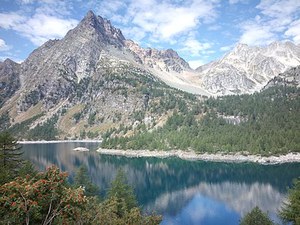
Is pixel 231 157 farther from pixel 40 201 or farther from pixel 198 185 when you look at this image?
pixel 40 201

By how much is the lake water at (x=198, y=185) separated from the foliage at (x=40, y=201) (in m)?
59.3

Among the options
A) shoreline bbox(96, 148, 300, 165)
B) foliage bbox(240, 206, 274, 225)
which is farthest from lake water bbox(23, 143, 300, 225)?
foliage bbox(240, 206, 274, 225)

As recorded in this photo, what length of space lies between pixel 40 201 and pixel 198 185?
351 feet

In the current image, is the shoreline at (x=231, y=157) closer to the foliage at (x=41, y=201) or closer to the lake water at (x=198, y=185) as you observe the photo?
the lake water at (x=198, y=185)

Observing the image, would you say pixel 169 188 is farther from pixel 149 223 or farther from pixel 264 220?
pixel 149 223

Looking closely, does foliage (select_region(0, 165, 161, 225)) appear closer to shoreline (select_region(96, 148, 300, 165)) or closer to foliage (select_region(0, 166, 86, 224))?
foliage (select_region(0, 166, 86, 224))

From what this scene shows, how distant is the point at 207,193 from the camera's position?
358 ft

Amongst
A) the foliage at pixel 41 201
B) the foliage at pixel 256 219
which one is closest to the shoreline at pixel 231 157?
the foliage at pixel 256 219

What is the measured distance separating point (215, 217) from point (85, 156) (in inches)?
5123

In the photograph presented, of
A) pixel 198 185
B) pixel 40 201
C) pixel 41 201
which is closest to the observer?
pixel 40 201

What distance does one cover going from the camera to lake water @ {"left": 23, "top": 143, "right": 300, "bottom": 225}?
85.9m

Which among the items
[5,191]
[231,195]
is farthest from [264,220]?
[231,195]

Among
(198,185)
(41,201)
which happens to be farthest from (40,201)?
(198,185)

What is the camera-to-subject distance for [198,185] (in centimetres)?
12200
